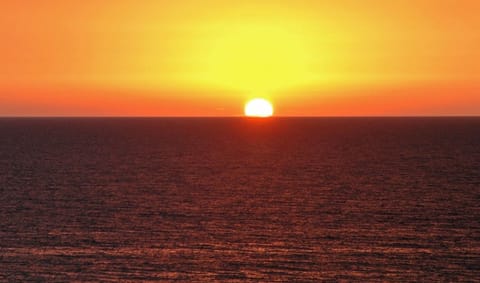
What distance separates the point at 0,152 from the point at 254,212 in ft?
321

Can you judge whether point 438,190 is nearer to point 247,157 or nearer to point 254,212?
point 254,212

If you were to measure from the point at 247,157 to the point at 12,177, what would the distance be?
185 feet

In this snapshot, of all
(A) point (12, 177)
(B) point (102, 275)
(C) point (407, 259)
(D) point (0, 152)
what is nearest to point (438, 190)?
(C) point (407, 259)

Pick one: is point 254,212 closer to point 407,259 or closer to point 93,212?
point 93,212

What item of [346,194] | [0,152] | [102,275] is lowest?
[102,275]

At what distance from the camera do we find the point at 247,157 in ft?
440

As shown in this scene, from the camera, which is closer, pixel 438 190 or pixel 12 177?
pixel 438 190

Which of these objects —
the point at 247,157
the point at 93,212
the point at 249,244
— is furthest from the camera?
the point at 247,157

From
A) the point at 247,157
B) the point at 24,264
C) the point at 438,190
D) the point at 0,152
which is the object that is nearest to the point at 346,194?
the point at 438,190

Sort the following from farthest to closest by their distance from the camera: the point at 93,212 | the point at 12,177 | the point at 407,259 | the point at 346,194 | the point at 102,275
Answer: the point at 12,177, the point at 346,194, the point at 93,212, the point at 407,259, the point at 102,275

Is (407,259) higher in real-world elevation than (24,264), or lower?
higher

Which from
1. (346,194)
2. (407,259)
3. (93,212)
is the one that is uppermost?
(346,194)

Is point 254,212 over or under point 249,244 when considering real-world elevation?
over

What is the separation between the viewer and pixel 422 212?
5950cm
